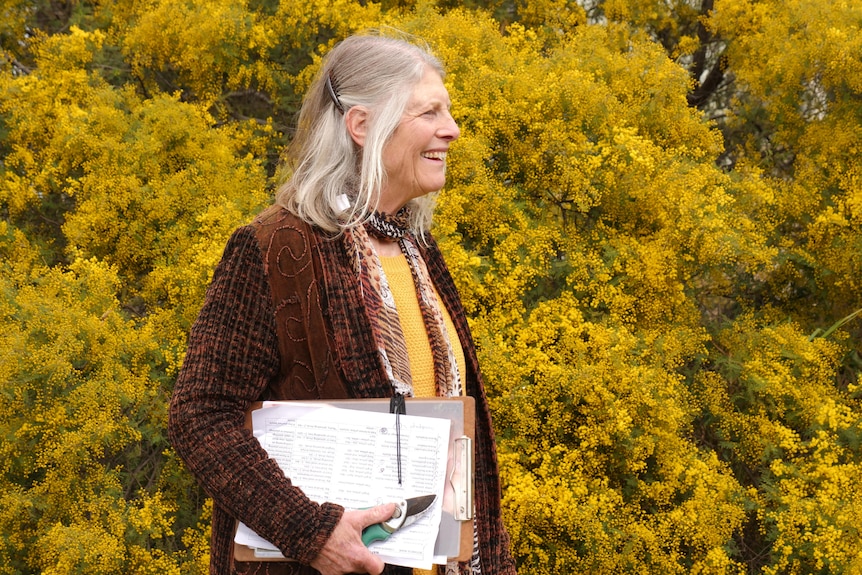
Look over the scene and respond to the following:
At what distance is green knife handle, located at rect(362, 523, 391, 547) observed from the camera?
1530 millimetres

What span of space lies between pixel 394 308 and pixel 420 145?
0.32m

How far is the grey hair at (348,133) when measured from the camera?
1.74 meters

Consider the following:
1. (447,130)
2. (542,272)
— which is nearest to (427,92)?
(447,130)

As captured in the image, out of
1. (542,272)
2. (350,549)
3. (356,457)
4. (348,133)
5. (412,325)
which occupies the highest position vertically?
(348,133)

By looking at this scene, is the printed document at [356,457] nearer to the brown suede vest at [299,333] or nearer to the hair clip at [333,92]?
the brown suede vest at [299,333]

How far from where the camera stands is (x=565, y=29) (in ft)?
24.5

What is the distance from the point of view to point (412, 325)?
180 centimetres

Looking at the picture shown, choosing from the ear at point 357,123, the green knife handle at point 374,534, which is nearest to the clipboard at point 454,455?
the green knife handle at point 374,534

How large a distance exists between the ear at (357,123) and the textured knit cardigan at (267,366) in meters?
0.20

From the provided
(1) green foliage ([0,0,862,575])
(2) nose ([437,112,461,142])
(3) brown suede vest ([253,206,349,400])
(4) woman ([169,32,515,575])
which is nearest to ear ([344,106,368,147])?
(4) woman ([169,32,515,575])

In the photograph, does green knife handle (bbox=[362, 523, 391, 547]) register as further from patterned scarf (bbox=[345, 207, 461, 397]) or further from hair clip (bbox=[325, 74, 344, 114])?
hair clip (bbox=[325, 74, 344, 114])

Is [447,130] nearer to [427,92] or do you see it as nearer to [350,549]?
[427,92]

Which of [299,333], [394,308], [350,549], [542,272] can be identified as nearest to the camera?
[350,549]

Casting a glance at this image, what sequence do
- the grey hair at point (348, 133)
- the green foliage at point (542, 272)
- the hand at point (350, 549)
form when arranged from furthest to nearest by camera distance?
1. the green foliage at point (542, 272)
2. the grey hair at point (348, 133)
3. the hand at point (350, 549)
